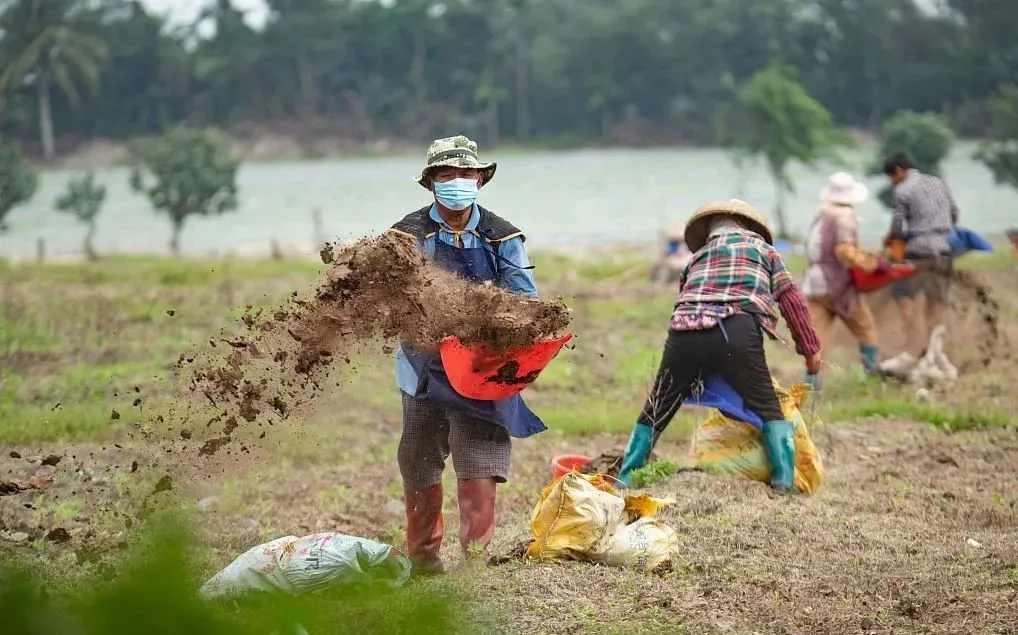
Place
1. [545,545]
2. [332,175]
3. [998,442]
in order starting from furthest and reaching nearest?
1. [332,175]
2. [998,442]
3. [545,545]

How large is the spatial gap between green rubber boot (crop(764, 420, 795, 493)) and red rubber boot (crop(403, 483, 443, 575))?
66.3 inches

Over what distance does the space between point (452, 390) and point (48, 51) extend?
5895 centimetres

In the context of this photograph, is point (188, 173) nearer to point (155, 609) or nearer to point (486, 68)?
point (155, 609)

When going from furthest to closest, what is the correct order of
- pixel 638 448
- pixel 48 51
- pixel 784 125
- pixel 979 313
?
pixel 48 51, pixel 784 125, pixel 979 313, pixel 638 448

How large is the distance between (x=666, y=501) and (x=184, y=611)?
3.75 metres

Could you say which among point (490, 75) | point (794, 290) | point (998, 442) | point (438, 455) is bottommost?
point (998, 442)

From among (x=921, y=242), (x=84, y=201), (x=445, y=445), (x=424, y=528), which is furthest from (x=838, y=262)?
(x=84, y=201)

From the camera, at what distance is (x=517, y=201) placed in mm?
48875

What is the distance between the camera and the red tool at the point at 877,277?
9539mm

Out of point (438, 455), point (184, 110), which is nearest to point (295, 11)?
point (184, 110)

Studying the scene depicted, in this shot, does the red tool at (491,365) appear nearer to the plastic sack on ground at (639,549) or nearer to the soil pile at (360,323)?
the soil pile at (360,323)

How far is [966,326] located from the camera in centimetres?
1075

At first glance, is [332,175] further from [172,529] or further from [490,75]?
[172,529]

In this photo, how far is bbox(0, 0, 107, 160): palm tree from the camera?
187 ft
